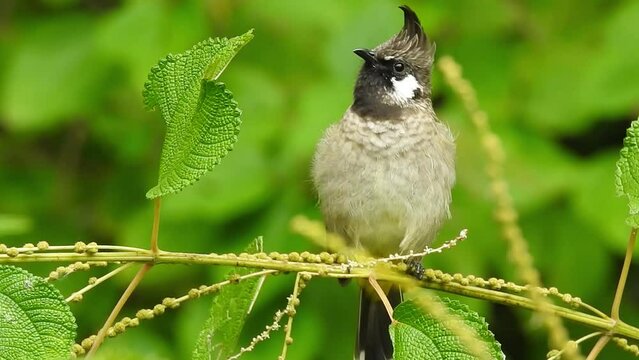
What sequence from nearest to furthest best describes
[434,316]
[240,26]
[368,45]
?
1. [434,316]
2. [368,45]
3. [240,26]

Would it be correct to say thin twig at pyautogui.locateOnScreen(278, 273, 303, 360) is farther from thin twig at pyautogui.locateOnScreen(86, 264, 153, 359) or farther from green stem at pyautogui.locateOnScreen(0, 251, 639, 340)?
thin twig at pyautogui.locateOnScreen(86, 264, 153, 359)

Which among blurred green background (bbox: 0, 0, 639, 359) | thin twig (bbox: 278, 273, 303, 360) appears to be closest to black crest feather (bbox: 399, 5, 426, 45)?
blurred green background (bbox: 0, 0, 639, 359)

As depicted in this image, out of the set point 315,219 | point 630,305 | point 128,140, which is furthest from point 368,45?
point 630,305

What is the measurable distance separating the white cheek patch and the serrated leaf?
1.83m

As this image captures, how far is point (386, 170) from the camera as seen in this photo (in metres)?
3.29

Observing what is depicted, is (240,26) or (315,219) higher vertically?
(240,26)

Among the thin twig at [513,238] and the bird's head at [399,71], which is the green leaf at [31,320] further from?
the bird's head at [399,71]

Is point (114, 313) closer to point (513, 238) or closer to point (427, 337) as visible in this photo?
point (427, 337)

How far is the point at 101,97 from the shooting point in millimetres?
4617

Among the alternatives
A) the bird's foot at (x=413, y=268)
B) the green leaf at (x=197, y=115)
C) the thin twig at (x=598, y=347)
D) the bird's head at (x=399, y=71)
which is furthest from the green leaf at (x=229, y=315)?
the bird's head at (x=399, y=71)

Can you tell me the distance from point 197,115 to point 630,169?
0.70m

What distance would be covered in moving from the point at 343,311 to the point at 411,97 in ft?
2.75

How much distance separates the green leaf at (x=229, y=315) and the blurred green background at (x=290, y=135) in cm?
168

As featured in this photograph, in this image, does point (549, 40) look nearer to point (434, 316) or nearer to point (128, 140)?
Answer: point (128, 140)
